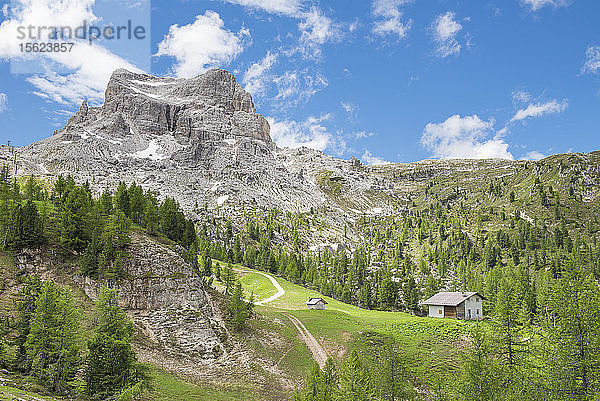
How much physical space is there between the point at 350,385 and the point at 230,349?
90.9ft

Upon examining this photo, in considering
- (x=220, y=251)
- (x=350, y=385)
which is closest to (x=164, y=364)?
(x=350, y=385)

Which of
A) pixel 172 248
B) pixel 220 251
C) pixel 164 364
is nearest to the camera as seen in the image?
pixel 164 364

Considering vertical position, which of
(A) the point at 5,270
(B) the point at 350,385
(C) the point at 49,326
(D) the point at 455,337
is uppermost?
(A) the point at 5,270

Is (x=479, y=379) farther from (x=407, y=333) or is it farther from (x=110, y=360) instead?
(x=407, y=333)

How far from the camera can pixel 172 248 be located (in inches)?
2375

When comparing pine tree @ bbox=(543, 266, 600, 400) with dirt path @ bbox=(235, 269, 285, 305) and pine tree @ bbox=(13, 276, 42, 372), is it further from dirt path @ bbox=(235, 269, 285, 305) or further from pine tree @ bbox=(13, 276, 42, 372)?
dirt path @ bbox=(235, 269, 285, 305)

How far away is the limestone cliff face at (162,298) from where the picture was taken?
4825 centimetres

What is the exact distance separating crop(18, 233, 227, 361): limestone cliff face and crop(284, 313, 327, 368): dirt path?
1359 cm

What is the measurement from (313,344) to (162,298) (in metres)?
24.0

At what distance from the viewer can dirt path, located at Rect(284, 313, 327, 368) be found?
55.8 meters

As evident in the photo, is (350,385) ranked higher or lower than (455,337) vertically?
higher

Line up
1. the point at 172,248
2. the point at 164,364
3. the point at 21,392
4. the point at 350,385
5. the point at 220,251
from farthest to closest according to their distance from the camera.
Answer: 1. the point at 220,251
2. the point at 172,248
3. the point at 164,364
4. the point at 350,385
5. the point at 21,392

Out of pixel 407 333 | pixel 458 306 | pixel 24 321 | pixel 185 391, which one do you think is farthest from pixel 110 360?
pixel 458 306

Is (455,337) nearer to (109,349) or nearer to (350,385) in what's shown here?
(350,385)
